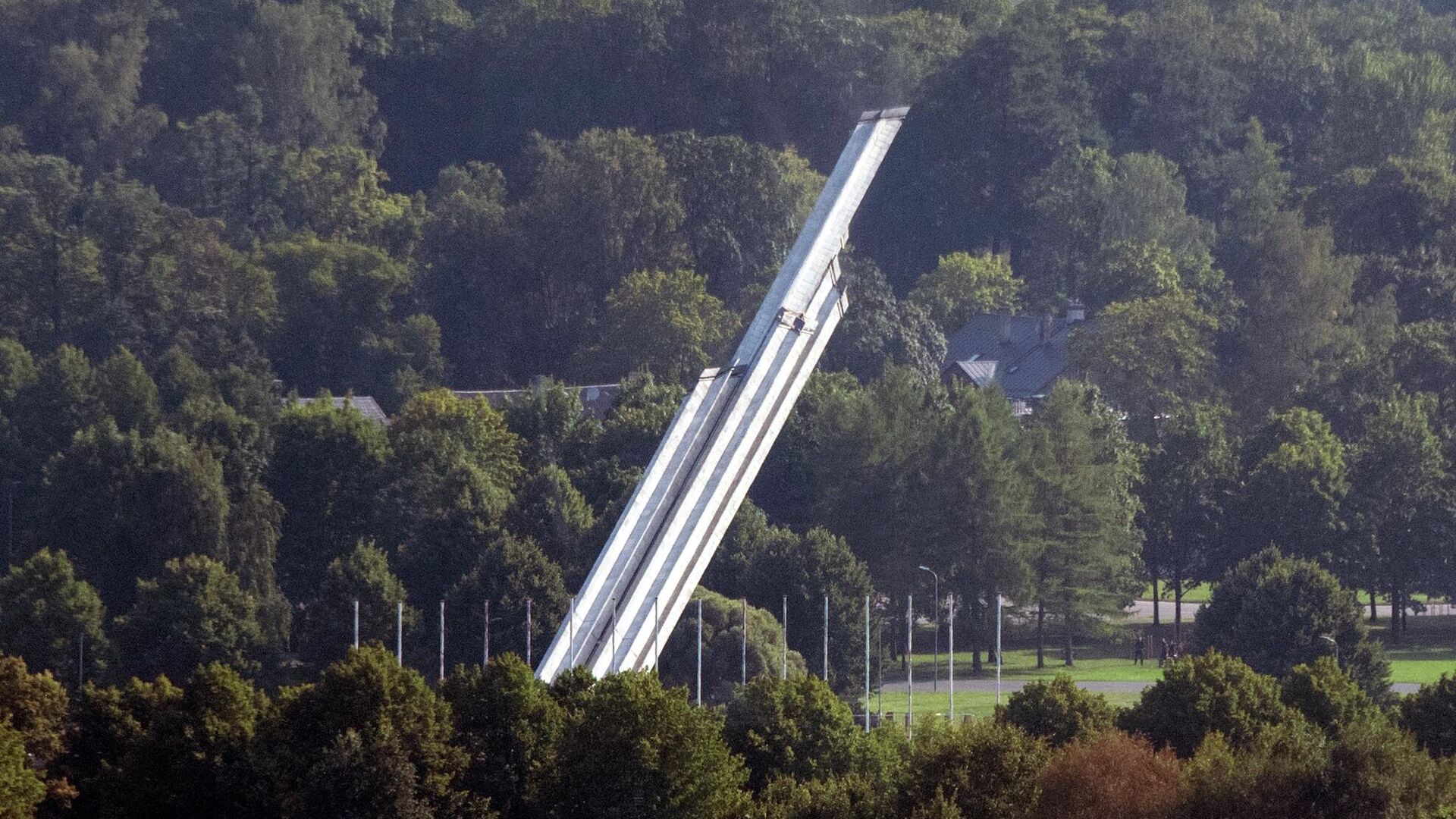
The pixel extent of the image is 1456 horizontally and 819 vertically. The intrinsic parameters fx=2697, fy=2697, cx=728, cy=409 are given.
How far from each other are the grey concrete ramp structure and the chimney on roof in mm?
38745

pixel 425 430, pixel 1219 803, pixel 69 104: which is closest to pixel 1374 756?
pixel 1219 803

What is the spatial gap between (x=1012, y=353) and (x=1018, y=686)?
3086cm

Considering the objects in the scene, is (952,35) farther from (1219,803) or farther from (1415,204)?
(1219,803)

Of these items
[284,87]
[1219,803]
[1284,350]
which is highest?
[284,87]

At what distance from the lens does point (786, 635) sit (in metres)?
54.1

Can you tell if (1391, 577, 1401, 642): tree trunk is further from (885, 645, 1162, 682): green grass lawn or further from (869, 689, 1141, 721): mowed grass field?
(869, 689, 1141, 721): mowed grass field

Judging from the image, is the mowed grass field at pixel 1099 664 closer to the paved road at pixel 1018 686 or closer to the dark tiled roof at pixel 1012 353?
the paved road at pixel 1018 686

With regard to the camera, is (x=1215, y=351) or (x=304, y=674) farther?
(x=1215, y=351)

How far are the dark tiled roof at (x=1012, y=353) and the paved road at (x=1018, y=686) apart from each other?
24600 millimetres

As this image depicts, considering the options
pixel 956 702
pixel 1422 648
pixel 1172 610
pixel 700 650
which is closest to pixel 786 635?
pixel 956 702

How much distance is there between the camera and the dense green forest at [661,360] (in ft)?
111

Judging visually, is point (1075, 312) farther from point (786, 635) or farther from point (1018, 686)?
point (786, 635)

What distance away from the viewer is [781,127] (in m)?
99.0

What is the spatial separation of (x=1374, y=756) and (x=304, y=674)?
27443 mm
